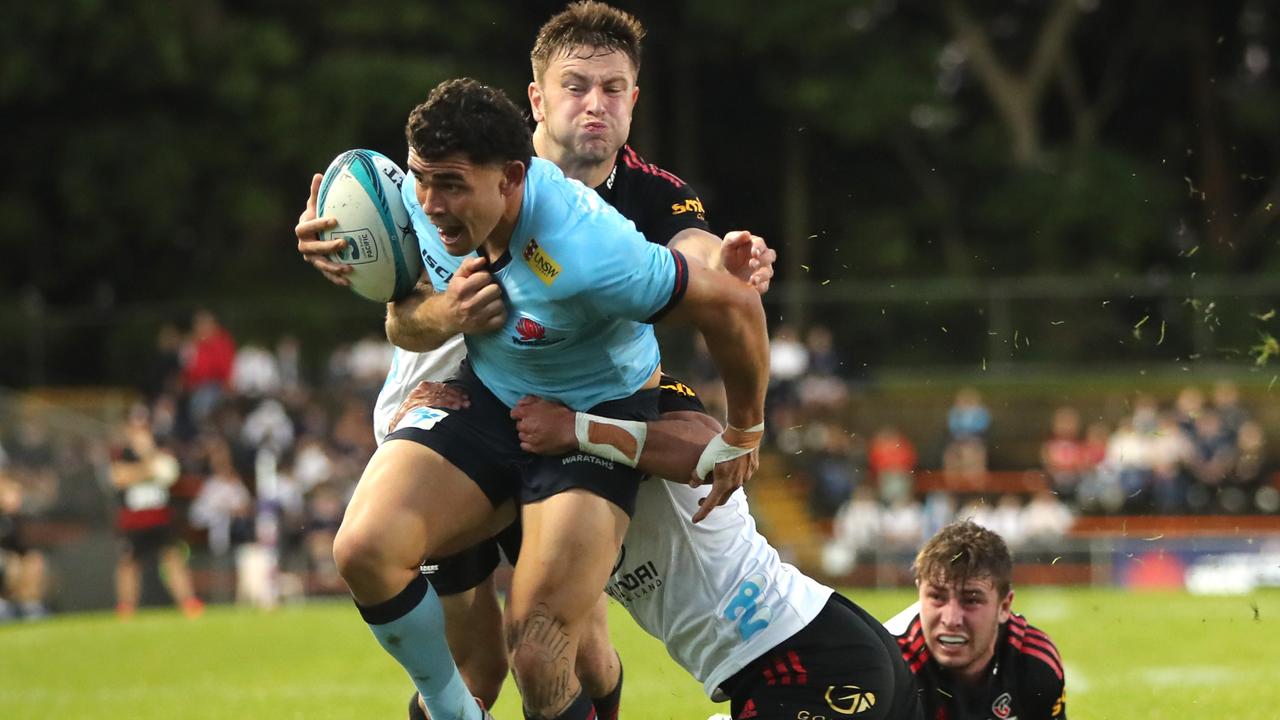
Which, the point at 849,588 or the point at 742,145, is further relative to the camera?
the point at 742,145

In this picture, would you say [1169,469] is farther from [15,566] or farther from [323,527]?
[15,566]

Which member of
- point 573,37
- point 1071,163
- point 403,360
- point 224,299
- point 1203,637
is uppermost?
point 1071,163

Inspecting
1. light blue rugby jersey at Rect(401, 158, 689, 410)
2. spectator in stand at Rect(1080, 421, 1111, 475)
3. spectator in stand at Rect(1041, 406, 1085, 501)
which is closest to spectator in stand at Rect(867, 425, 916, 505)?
spectator in stand at Rect(1041, 406, 1085, 501)

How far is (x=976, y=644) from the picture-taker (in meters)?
5.66

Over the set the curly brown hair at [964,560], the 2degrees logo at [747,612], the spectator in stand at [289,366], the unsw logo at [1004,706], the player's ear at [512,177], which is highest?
the spectator in stand at [289,366]

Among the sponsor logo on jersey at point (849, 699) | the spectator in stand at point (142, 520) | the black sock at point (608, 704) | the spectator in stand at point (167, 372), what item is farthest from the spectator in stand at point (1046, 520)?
the sponsor logo on jersey at point (849, 699)

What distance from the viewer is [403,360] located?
20.1 feet

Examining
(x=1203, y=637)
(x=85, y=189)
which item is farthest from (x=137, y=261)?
(x=1203, y=637)

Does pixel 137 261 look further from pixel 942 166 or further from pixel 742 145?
pixel 942 166

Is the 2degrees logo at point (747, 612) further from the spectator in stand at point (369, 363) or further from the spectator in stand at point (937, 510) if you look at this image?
the spectator in stand at point (369, 363)

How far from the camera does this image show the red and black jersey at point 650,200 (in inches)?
229

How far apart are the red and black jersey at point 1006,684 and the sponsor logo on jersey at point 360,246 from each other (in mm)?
2237

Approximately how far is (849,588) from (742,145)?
45.4 ft

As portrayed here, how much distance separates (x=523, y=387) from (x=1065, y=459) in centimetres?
1540
